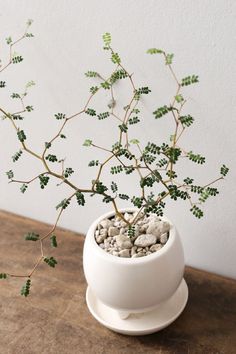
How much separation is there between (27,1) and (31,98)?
0.25 metres

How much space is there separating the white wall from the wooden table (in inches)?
4.4

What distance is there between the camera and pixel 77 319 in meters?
1.19

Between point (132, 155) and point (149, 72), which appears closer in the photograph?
point (132, 155)

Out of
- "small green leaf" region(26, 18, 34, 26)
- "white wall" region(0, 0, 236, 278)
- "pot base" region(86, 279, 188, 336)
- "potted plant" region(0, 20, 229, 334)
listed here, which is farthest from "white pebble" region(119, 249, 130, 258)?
"small green leaf" region(26, 18, 34, 26)

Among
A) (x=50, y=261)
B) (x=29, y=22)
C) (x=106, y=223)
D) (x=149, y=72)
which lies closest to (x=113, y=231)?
(x=106, y=223)

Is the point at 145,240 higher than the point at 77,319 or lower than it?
higher

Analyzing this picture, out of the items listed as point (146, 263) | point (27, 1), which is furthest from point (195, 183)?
point (27, 1)

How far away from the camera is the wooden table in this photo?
1.10 metres

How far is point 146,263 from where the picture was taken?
104cm

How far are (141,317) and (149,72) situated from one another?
0.56 m

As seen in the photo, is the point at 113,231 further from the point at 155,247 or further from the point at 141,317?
the point at 141,317

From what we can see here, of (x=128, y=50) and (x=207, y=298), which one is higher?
(x=128, y=50)

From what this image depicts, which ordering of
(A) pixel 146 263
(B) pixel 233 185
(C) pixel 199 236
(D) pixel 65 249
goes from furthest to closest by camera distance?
(D) pixel 65 249 → (C) pixel 199 236 → (B) pixel 233 185 → (A) pixel 146 263

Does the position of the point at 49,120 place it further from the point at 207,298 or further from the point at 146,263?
the point at 207,298
